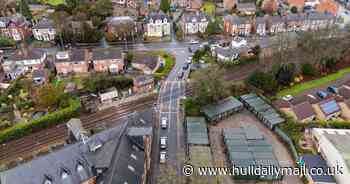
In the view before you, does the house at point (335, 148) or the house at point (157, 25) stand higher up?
the house at point (157, 25)

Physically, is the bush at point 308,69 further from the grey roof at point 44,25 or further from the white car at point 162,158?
the grey roof at point 44,25

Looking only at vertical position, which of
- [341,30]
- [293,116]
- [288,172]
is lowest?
[288,172]

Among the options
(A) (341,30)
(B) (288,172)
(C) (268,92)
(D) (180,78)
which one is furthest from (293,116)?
(A) (341,30)

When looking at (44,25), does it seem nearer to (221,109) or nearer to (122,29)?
(122,29)

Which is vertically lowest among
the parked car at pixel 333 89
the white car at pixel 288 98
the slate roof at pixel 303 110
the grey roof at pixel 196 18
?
the slate roof at pixel 303 110

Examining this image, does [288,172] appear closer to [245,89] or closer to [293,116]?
[293,116]

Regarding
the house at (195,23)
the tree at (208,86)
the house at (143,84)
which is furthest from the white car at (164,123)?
the house at (195,23)

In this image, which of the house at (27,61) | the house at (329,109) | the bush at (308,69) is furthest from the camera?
the house at (27,61)
